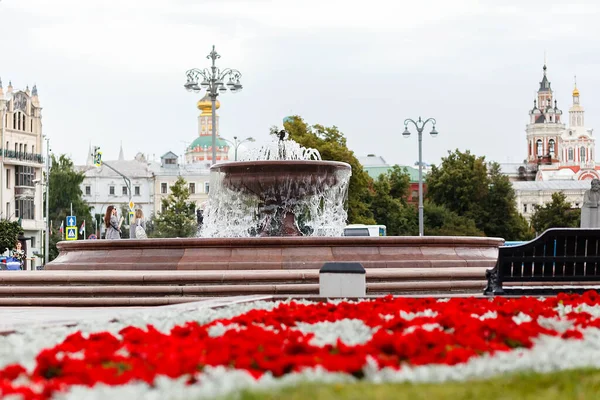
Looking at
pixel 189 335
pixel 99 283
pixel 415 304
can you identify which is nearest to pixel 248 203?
pixel 99 283

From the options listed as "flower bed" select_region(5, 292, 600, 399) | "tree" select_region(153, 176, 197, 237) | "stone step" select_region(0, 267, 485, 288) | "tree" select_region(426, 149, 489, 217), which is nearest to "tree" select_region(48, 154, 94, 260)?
"tree" select_region(153, 176, 197, 237)

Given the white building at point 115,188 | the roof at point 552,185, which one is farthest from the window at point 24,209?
the roof at point 552,185

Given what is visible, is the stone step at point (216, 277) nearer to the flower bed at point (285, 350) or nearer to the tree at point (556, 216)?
the flower bed at point (285, 350)

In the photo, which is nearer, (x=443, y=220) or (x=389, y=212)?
(x=389, y=212)

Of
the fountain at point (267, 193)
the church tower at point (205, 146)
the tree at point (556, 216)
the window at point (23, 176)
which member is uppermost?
the church tower at point (205, 146)

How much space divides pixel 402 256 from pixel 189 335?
880 centimetres

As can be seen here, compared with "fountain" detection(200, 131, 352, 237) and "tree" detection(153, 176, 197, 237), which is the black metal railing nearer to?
"tree" detection(153, 176, 197, 237)

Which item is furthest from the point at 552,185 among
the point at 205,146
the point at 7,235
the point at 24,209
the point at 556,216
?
the point at 7,235

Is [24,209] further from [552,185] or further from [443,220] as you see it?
[552,185]

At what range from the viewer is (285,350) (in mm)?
6230

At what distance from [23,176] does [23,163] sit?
1223 millimetres

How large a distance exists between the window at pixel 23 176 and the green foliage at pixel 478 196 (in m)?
28.7

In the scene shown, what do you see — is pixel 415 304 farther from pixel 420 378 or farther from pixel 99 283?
pixel 99 283

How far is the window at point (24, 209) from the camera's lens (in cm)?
8038
